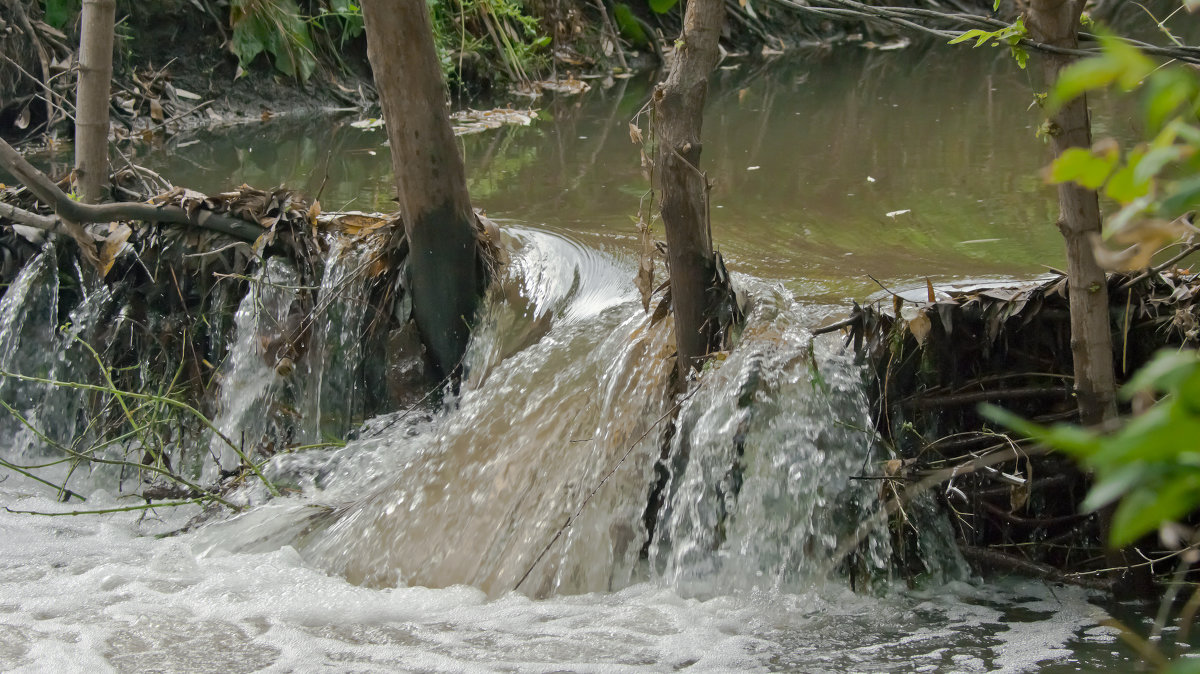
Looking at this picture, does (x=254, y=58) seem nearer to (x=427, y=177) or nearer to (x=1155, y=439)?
(x=427, y=177)

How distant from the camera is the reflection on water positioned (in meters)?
4.02

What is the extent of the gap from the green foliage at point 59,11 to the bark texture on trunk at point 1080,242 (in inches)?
330

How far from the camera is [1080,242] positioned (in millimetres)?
2158

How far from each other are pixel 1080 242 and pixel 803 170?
11.6 feet

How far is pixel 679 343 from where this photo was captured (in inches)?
118

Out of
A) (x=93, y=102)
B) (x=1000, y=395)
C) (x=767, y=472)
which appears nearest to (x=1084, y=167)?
(x=1000, y=395)

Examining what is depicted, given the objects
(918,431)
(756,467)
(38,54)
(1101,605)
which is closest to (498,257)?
(756,467)

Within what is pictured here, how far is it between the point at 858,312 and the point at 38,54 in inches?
297

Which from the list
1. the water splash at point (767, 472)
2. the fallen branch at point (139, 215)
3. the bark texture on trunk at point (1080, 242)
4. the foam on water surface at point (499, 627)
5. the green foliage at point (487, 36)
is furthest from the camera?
the green foliage at point (487, 36)

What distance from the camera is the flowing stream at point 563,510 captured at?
2.55 metres

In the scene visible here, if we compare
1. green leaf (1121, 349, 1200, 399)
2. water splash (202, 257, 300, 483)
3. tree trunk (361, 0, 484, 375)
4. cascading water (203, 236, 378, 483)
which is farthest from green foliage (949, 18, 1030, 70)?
water splash (202, 257, 300, 483)

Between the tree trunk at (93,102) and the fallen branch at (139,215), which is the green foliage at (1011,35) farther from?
the tree trunk at (93,102)

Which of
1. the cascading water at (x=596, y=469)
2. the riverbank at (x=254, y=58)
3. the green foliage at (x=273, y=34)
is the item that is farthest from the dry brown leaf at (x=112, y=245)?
the green foliage at (x=273, y=34)

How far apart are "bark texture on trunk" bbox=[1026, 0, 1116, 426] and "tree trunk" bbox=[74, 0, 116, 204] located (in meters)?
3.66
